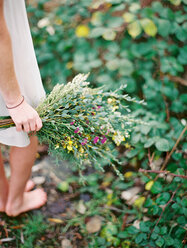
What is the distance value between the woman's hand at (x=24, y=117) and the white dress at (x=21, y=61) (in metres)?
0.14

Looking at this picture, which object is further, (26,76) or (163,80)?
(163,80)

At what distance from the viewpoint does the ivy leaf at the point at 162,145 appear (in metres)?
1.36

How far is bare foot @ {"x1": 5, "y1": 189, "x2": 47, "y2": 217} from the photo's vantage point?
5.02 feet

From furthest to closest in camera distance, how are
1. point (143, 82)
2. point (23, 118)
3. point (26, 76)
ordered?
1. point (143, 82)
2. point (26, 76)
3. point (23, 118)

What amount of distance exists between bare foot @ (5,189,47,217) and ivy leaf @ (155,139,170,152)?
0.81m

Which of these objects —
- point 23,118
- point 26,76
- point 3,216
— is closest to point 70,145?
point 23,118

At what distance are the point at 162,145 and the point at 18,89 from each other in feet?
2.64

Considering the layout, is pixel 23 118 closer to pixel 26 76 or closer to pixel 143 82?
pixel 26 76

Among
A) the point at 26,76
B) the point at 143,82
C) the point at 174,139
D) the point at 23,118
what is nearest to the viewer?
the point at 23,118

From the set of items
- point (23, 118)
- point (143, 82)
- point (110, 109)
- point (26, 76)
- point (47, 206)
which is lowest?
point (47, 206)

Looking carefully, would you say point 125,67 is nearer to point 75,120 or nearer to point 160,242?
point 75,120

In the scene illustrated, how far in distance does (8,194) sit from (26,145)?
52 cm

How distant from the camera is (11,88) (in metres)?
0.96

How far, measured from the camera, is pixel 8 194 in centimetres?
154
